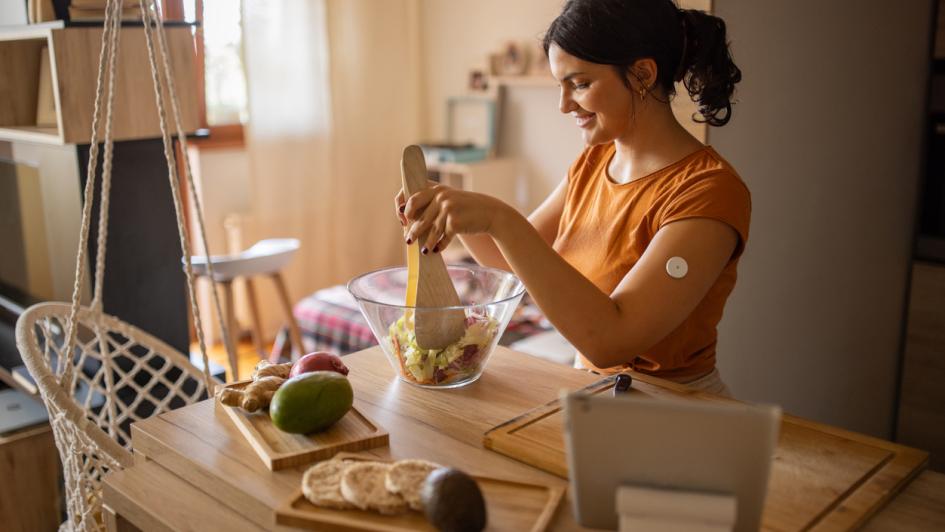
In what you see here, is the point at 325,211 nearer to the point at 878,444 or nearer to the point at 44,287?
the point at 44,287

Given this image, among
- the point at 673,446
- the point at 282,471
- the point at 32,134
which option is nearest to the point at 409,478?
the point at 282,471

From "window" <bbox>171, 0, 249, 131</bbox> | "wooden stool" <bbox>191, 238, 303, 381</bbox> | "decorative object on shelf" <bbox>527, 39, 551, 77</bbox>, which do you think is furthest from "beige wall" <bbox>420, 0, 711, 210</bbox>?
"wooden stool" <bbox>191, 238, 303, 381</bbox>

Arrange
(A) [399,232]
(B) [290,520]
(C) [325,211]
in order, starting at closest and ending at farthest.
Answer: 1. (B) [290,520]
2. (C) [325,211]
3. (A) [399,232]

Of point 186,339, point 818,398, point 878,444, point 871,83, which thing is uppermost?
point 871,83

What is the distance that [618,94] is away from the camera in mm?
1421

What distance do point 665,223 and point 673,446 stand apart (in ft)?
2.10

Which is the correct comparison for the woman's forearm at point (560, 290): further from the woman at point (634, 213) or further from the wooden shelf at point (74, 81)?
the wooden shelf at point (74, 81)

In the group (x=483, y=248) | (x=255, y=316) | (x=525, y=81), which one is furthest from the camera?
(x=525, y=81)

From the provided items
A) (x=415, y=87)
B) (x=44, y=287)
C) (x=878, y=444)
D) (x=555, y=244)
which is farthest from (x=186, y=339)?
(x=415, y=87)

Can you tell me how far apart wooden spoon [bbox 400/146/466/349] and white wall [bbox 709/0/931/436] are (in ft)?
4.26

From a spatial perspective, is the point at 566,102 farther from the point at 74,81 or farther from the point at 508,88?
the point at 508,88

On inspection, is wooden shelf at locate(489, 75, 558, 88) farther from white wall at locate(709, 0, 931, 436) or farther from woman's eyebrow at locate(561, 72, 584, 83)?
woman's eyebrow at locate(561, 72, 584, 83)

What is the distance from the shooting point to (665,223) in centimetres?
135

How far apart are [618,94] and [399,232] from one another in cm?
350
